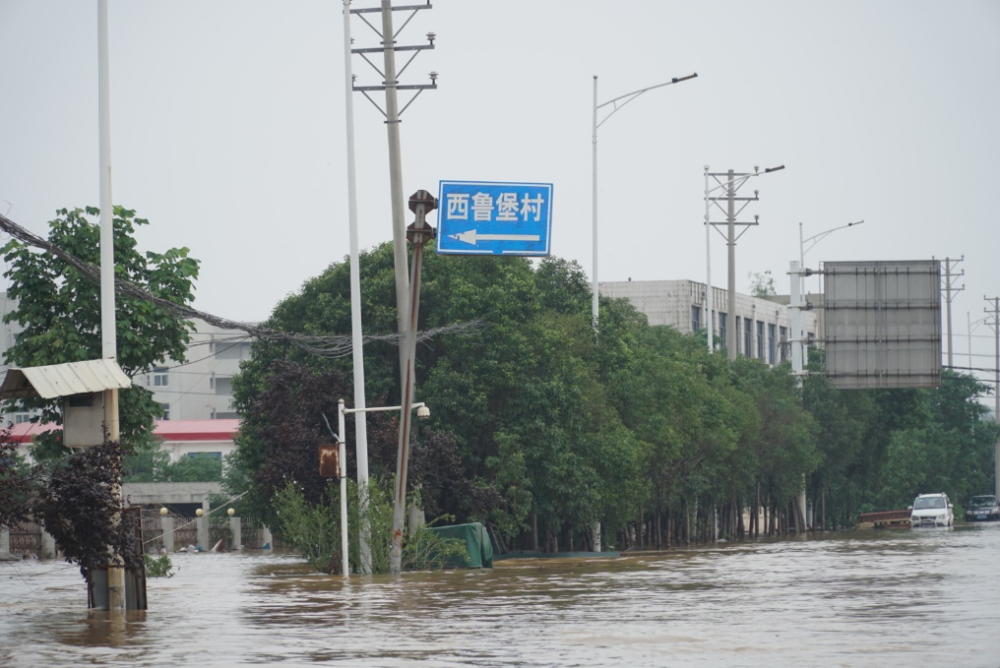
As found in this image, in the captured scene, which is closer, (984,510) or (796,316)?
(796,316)

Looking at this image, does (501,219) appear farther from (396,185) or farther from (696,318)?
(696,318)

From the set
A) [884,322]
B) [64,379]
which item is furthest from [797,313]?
[64,379]

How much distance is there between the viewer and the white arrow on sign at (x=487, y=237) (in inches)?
1550

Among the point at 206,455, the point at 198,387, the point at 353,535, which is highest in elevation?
the point at 198,387

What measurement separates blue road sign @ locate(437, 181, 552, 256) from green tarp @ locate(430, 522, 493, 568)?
6.68 meters

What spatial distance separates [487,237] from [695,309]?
67.6 meters

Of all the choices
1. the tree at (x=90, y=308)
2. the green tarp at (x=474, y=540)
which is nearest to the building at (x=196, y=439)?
the green tarp at (x=474, y=540)

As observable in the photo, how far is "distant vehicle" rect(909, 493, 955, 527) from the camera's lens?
236 ft

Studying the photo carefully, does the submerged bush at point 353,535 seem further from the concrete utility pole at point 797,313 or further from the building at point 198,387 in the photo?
A: the building at point 198,387

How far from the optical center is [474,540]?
37500 millimetres

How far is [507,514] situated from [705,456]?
1993 centimetres

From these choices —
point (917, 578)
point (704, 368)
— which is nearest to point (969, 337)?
point (704, 368)

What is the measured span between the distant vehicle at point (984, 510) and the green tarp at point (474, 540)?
206ft

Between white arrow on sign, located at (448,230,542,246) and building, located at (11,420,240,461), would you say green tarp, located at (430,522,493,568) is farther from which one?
building, located at (11,420,240,461)
